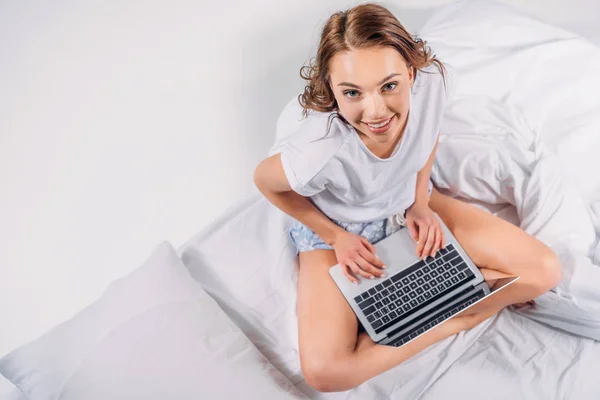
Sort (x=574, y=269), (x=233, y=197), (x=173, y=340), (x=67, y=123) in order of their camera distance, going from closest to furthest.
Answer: (x=173, y=340)
(x=574, y=269)
(x=233, y=197)
(x=67, y=123)

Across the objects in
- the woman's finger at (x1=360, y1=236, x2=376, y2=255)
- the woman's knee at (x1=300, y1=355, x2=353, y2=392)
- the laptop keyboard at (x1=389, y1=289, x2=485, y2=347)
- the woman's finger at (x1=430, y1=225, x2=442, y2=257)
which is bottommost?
the laptop keyboard at (x1=389, y1=289, x2=485, y2=347)

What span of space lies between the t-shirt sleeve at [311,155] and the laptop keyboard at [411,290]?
9.8 inches

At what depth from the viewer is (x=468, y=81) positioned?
1604 millimetres

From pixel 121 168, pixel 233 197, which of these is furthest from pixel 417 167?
pixel 121 168

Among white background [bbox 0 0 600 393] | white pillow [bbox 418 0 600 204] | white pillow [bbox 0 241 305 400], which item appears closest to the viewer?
white pillow [bbox 0 241 305 400]

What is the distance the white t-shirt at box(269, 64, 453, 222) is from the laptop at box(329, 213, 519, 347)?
0.38 ft

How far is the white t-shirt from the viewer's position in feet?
4.00

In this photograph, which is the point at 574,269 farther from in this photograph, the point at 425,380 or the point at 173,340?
the point at 173,340

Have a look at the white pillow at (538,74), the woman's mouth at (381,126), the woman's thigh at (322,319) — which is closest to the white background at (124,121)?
the white pillow at (538,74)

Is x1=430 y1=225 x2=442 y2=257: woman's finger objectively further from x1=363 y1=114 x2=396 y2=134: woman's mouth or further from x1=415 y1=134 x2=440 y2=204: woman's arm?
x1=363 y1=114 x2=396 y2=134: woman's mouth

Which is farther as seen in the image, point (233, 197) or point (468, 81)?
point (233, 197)

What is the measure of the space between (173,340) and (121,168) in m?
0.76

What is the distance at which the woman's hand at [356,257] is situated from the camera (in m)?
1.33

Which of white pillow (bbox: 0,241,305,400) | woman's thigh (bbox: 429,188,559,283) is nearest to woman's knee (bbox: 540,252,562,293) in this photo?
woman's thigh (bbox: 429,188,559,283)
